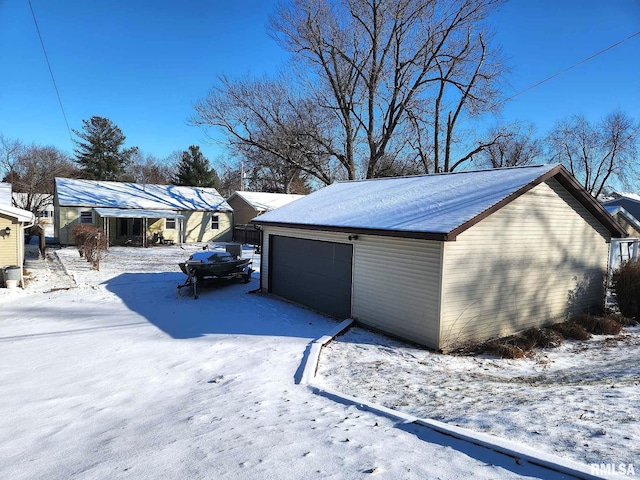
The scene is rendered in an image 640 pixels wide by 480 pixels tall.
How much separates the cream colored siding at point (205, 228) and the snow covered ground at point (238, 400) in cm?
2047

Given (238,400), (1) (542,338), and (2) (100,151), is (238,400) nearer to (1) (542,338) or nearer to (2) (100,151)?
(1) (542,338)

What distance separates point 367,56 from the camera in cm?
2509

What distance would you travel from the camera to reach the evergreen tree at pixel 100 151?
4731 cm

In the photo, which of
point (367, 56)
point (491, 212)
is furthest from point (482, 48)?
point (491, 212)

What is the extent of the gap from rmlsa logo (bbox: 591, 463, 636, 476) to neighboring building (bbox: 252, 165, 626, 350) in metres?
4.40

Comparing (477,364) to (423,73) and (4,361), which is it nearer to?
(4,361)

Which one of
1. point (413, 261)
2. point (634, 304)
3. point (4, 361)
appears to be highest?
point (413, 261)

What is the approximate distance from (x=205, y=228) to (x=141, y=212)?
5293 millimetres

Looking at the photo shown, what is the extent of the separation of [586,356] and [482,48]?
891 inches

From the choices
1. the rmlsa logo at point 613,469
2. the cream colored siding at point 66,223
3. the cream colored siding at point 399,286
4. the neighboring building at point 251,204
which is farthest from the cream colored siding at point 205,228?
the rmlsa logo at point 613,469

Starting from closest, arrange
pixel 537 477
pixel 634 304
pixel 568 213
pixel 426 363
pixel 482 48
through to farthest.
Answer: pixel 537 477 → pixel 426 363 → pixel 568 213 → pixel 634 304 → pixel 482 48

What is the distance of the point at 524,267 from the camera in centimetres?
906

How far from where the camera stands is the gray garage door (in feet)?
32.8

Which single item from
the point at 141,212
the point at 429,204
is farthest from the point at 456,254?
the point at 141,212
